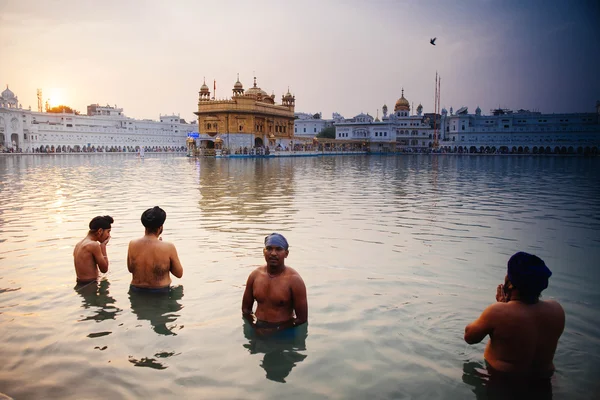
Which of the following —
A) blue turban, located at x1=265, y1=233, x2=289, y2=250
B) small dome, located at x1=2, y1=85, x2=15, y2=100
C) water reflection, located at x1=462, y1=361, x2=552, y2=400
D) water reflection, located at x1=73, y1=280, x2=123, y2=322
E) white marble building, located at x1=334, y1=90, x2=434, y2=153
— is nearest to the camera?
water reflection, located at x1=462, y1=361, x2=552, y2=400

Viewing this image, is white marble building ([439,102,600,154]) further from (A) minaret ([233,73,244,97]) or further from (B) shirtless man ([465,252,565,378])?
(B) shirtless man ([465,252,565,378])

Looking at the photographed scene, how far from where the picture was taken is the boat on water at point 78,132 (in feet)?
236

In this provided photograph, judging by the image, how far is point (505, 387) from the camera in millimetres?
3193

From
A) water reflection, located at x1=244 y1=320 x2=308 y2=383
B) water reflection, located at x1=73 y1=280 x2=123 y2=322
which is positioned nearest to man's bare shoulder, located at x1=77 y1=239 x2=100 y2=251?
water reflection, located at x1=73 y1=280 x2=123 y2=322

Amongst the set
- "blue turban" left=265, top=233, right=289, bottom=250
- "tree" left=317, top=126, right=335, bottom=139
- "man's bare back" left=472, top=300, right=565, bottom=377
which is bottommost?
"man's bare back" left=472, top=300, right=565, bottom=377

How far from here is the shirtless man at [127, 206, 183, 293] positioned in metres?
4.77

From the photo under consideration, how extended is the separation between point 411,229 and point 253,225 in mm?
3087

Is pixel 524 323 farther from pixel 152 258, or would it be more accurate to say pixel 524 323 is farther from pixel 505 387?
pixel 152 258

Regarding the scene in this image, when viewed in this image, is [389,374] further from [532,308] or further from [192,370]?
[192,370]

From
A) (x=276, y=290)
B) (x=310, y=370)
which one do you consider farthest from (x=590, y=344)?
(x=276, y=290)

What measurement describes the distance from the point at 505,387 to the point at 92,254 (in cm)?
432

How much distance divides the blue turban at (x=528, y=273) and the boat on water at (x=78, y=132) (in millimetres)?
63024

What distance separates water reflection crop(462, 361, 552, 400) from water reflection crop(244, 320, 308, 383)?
1291 millimetres

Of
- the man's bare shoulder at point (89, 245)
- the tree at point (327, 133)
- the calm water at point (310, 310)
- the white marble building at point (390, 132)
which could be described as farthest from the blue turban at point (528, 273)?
the tree at point (327, 133)
